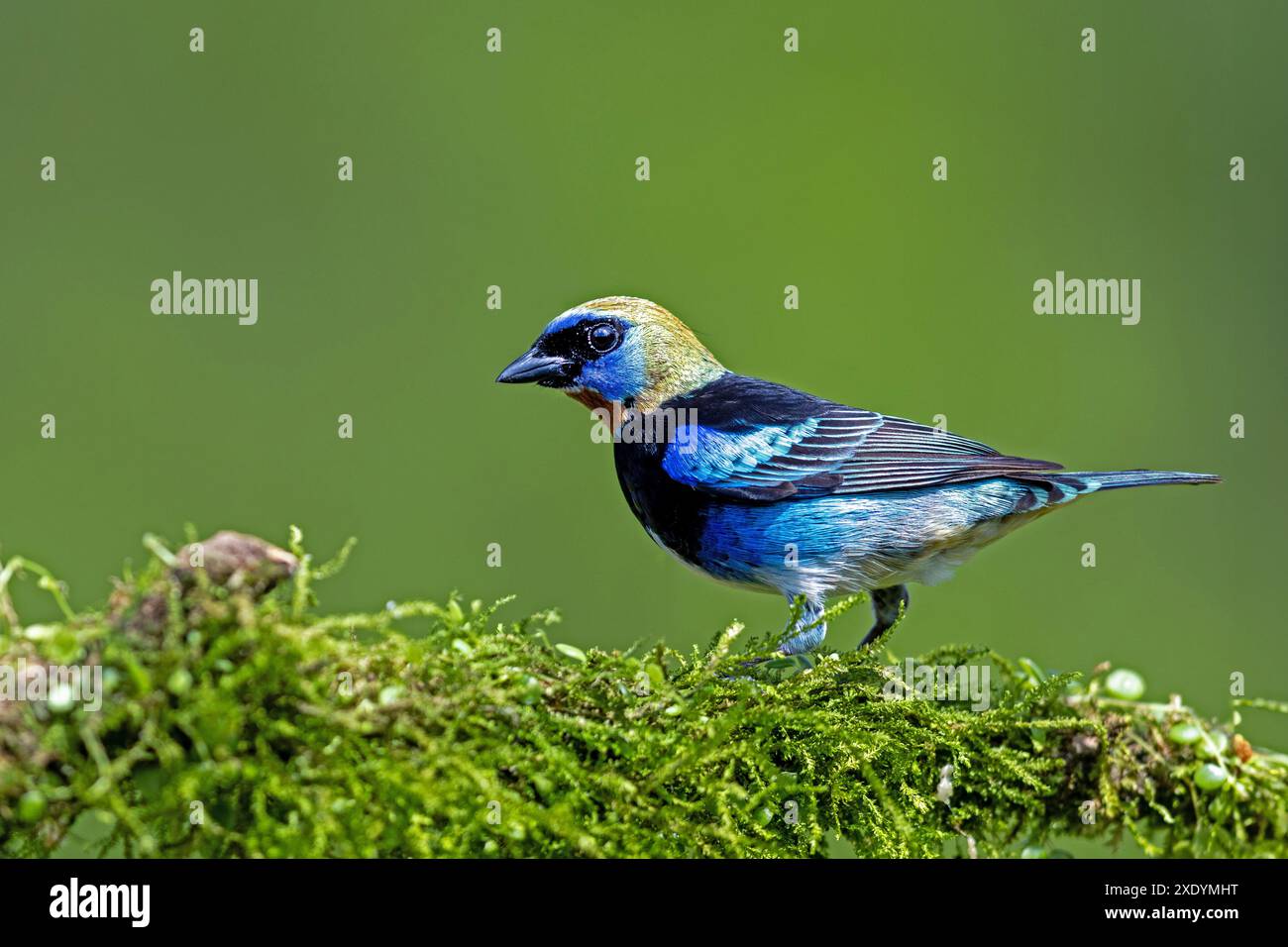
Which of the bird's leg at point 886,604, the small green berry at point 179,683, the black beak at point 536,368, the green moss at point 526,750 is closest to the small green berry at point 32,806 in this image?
the green moss at point 526,750

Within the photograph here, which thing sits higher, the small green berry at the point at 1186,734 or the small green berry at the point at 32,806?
the small green berry at the point at 32,806

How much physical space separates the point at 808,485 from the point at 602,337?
108 cm

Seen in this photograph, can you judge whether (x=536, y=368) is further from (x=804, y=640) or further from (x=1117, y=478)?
(x=1117, y=478)

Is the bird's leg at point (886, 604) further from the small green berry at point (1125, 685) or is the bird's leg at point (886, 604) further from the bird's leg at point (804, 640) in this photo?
the small green berry at point (1125, 685)

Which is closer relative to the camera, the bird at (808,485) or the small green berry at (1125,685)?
the small green berry at (1125,685)

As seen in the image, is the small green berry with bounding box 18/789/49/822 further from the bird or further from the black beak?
the black beak

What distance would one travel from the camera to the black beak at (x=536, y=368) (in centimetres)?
474

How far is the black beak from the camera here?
474 centimetres

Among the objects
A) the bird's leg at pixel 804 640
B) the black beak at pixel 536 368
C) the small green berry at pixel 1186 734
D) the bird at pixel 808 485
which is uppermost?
the black beak at pixel 536 368

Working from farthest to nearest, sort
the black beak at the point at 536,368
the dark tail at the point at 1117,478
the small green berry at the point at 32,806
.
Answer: the black beak at the point at 536,368
the dark tail at the point at 1117,478
the small green berry at the point at 32,806

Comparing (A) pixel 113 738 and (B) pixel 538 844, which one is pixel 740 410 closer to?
(B) pixel 538 844

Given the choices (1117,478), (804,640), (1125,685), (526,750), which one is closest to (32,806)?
(526,750)

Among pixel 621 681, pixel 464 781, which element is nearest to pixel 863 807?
pixel 621 681
